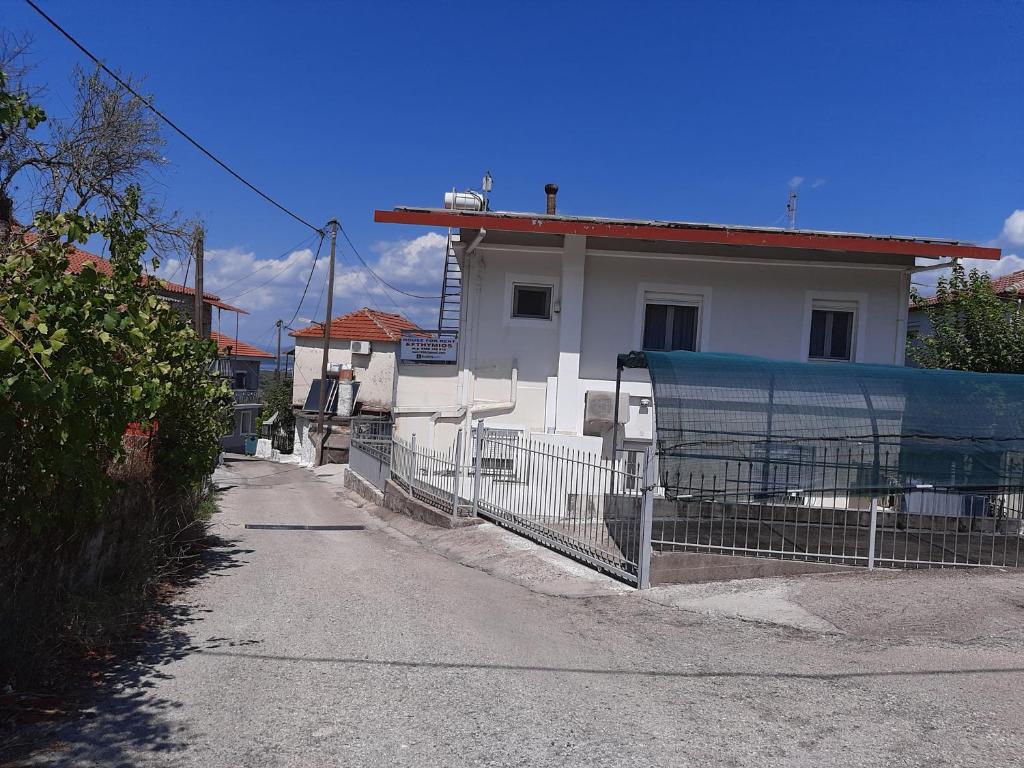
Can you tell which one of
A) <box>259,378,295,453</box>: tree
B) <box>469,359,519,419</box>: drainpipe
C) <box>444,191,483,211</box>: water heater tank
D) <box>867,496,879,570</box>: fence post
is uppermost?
<box>444,191,483,211</box>: water heater tank

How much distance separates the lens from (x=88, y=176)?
1404cm

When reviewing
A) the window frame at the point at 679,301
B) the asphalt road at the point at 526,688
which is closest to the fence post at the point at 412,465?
the window frame at the point at 679,301

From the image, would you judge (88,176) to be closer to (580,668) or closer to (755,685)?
(580,668)

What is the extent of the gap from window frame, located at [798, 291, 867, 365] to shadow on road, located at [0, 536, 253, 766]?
11131mm

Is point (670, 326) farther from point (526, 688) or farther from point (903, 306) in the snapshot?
point (526, 688)

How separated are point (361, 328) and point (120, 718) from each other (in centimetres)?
3875

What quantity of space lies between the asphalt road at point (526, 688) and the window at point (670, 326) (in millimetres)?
6853

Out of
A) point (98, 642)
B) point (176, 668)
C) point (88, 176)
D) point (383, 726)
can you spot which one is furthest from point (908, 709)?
point (88, 176)

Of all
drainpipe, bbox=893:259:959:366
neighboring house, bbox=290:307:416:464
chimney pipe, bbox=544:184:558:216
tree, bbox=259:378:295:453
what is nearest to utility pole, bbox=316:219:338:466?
neighboring house, bbox=290:307:416:464

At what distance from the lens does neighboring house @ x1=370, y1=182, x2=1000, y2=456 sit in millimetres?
13758

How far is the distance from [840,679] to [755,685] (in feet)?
2.02

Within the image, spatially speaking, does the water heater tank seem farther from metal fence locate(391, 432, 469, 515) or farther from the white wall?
metal fence locate(391, 432, 469, 515)

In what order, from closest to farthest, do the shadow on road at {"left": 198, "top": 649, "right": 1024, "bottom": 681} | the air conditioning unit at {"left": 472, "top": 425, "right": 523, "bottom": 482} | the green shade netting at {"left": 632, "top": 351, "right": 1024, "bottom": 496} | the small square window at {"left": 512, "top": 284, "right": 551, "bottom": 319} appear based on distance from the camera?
1. the shadow on road at {"left": 198, "top": 649, "right": 1024, "bottom": 681}
2. the green shade netting at {"left": 632, "top": 351, "right": 1024, "bottom": 496}
3. the air conditioning unit at {"left": 472, "top": 425, "right": 523, "bottom": 482}
4. the small square window at {"left": 512, "top": 284, "right": 551, "bottom": 319}

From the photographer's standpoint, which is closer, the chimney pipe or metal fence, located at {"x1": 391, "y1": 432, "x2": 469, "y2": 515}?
metal fence, located at {"x1": 391, "y1": 432, "x2": 469, "y2": 515}
